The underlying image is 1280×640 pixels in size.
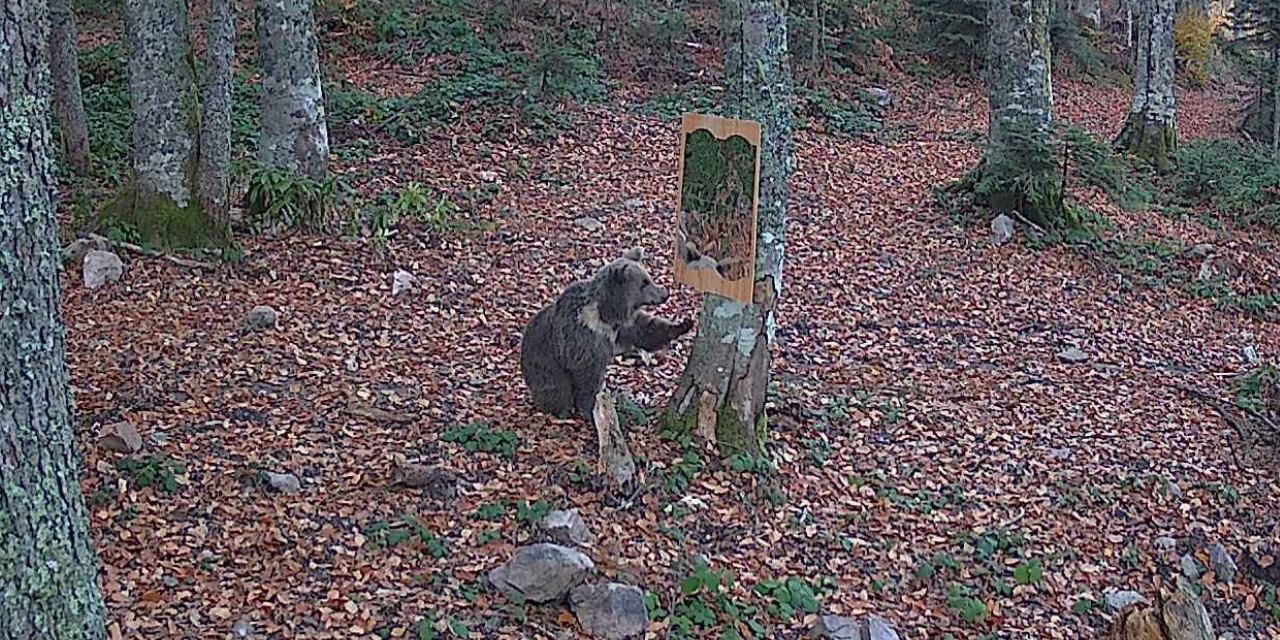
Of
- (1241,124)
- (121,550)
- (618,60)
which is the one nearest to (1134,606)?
(121,550)

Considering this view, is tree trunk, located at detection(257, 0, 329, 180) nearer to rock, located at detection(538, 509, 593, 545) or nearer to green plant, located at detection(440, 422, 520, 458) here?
green plant, located at detection(440, 422, 520, 458)

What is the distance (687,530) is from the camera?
5676 mm

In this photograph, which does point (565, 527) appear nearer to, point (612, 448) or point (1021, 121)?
point (612, 448)

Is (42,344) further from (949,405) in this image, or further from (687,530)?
(949,405)

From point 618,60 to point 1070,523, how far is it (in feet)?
40.1

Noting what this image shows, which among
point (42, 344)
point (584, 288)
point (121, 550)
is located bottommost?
point (121, 550)

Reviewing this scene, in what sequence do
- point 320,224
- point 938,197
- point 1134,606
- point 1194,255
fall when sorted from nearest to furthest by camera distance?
point 1134,606 → point 320,224 → point 1194,255 → point 938,197

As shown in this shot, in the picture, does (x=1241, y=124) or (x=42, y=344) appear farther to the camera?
(x=1241, y=124)

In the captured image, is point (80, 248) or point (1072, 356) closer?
point (80, 248)

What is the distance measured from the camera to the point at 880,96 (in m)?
17.6

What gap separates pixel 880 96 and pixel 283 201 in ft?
36.0

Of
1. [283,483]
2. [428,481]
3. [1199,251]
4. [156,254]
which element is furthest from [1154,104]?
[283,483]

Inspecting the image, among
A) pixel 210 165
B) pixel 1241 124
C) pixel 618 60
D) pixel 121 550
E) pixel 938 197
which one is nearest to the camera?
pixel 121 550

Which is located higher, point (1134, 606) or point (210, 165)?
point (210, 165)
